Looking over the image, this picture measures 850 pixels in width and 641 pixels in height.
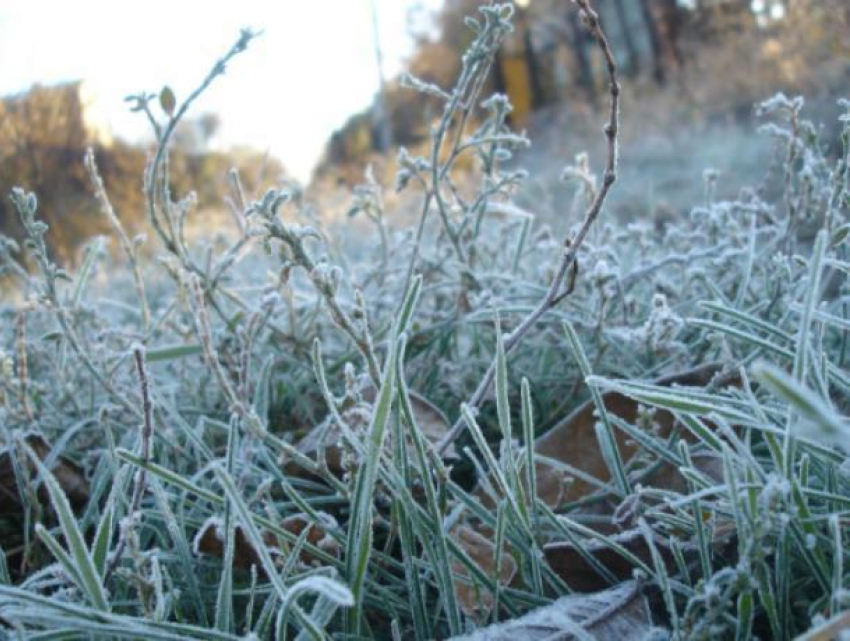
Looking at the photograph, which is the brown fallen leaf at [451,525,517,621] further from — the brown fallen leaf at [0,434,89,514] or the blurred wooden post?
the blurred wooden post

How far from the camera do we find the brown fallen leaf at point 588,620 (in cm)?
58

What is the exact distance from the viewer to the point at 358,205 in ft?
4.47

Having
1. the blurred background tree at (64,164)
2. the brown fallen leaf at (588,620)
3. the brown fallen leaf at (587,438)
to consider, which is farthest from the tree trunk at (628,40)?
the brown fallen leaf at (588,620)

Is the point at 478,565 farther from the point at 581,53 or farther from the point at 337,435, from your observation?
the point at 581,53

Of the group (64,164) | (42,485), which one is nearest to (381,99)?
(64,164)

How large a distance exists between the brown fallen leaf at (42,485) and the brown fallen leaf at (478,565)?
0.53 m

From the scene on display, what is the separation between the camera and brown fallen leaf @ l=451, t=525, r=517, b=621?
71 cm

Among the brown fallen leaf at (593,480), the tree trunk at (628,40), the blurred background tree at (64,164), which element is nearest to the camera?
the brown fallen leaf at (593,480)

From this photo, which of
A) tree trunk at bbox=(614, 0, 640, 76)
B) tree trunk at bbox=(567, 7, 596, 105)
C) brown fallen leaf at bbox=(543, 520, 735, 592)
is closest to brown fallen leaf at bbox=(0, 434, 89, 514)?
brown fallen leaf at bbox=(543, 520, 735, 592)

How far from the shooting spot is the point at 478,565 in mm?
732

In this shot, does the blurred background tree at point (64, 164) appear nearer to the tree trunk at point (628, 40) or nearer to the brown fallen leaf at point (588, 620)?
the brown fallen leaf at point (588, 620)

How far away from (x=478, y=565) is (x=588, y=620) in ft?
0.50

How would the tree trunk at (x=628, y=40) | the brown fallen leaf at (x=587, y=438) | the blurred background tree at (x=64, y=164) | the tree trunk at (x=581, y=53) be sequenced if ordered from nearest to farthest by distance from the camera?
the brown fallen leaf at (x=587, y=438)
the blurred background tree at (x=64, y=164)
the tree trunk at (x=628, y=40)
the tree trunk at (x=581, y=53)

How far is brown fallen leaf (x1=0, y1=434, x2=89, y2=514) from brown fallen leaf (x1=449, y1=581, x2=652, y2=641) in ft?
2.17
